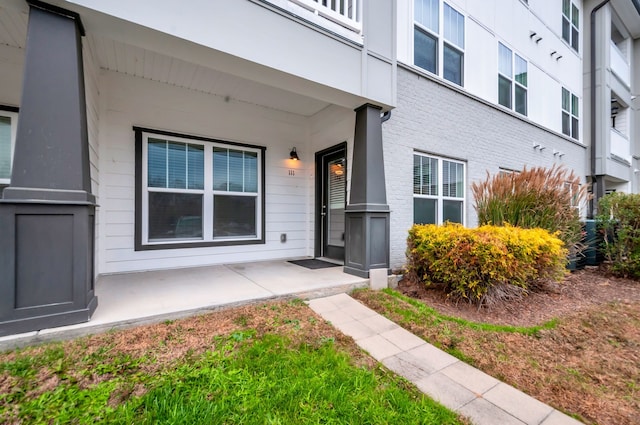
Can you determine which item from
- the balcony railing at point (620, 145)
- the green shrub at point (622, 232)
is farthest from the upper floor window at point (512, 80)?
the balcony railing at point (620, 145)

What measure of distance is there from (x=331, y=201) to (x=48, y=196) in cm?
414

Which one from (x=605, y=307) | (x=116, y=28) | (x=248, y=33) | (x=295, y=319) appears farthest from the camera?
(x=605, y=307)

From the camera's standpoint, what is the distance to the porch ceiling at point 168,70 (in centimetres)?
294

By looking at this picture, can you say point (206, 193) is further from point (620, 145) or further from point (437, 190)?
point (620, 145)

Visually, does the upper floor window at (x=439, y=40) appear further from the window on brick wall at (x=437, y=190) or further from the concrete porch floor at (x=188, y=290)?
the concrete porch floor at (x=188, y=290)

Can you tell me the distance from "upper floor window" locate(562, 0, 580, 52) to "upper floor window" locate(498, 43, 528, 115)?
11.4 ft

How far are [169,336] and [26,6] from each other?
9.79 feet

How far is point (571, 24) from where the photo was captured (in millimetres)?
9156

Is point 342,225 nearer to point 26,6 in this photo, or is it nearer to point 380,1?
point 380,1

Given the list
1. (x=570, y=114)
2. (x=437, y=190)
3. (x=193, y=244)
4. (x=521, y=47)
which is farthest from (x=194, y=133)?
(x=570, y=114)

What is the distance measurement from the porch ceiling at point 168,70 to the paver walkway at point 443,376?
3768 mm

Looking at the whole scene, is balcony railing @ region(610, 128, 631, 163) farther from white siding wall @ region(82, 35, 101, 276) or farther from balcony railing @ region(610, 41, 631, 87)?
white siding wall @ region(82, 35, 101, 276)

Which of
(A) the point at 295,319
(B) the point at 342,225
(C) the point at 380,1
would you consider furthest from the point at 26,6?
(B) the point at 342,225

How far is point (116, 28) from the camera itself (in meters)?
2.56
